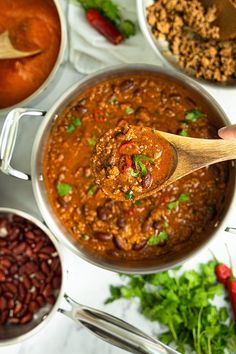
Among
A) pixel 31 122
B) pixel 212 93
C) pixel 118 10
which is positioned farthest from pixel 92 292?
pixel 118 10

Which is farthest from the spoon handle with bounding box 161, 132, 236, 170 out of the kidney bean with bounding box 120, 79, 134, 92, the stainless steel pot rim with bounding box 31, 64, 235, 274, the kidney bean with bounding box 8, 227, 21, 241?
the kidney bean with bounding box 8, 227, 21, 241

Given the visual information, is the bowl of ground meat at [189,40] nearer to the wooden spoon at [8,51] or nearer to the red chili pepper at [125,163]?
the wooden spoon at [8,51]

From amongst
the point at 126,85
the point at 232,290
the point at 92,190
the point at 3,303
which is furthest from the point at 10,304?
the point at 126,85

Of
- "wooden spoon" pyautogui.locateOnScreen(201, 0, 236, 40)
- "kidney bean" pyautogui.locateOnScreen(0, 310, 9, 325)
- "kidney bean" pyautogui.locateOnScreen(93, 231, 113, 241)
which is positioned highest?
"wooden spoon" pyautogui.locateOnScreen(201, 0, 236, 40)

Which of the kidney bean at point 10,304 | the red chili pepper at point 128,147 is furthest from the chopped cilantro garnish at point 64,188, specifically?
the red chili pepper at point 128,147

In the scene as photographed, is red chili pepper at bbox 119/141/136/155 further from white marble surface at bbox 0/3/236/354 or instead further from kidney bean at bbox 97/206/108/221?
white marble surface at bbox 0/3/236/354

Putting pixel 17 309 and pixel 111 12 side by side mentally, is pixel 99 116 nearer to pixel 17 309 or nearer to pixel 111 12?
pixel 111 12
